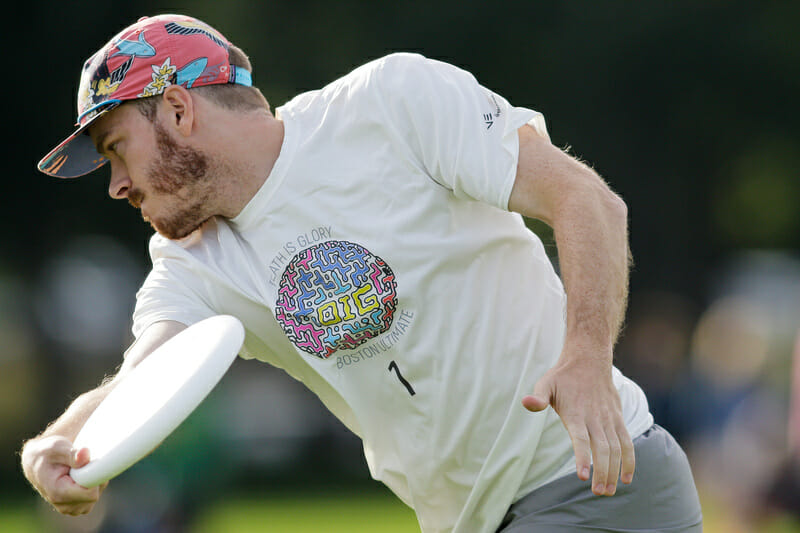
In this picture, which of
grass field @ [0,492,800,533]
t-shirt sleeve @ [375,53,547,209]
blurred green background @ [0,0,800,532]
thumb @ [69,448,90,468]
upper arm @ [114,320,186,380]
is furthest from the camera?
blurred green background @ [0,0,800,532]

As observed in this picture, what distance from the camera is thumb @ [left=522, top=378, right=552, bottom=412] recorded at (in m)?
2.65

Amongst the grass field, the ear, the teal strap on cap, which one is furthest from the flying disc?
the grass field

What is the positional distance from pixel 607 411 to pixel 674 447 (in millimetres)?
906

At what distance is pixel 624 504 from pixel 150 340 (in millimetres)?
1579

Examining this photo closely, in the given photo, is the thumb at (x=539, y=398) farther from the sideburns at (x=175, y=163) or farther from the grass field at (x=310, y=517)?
the grass field at (x=310, y=517)

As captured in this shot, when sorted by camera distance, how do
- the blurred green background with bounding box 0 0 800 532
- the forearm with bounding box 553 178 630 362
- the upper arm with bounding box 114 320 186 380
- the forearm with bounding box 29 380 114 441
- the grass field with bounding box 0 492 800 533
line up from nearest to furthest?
the forearm with bounding box 553 178 630 362
the forearm with bounding box 29 380 114 441
the upper arm with bounding box 114 320 186 380
the grass field with bounding box 0 492 800 533
the blurred green background with bounding box 0 0 800 532

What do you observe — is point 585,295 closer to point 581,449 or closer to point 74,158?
point 581,449

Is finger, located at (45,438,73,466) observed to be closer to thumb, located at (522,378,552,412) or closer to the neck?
the neck

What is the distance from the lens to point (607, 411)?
8.91 ft

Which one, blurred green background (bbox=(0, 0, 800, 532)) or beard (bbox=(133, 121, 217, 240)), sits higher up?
beard (bbox=(133, 121, 217, 240))

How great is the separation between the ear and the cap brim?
363mm

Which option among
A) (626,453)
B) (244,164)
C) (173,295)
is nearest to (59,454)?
(173,295)

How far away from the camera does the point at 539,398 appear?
8.79 feet

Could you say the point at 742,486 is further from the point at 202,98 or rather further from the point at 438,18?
the point at 438,18
